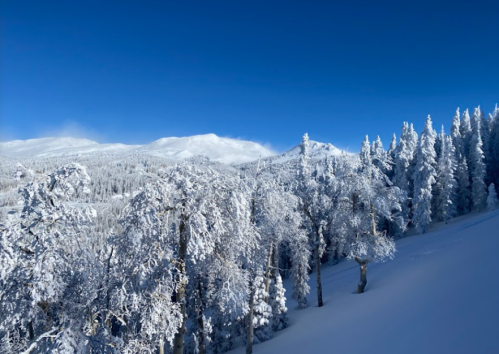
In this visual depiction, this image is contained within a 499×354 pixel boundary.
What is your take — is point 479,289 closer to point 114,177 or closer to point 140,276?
point 140,276

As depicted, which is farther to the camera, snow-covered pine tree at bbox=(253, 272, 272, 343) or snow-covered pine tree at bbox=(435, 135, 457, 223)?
snow-covered pine tree at bbox=(435, 135, 457, 223)

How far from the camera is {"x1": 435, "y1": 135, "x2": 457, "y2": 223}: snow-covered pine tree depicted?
44250 mm

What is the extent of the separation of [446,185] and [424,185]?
13.1 ft

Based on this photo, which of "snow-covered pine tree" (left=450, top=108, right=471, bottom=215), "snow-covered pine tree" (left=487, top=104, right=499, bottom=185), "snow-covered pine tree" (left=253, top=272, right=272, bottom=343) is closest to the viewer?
"snow-covered pine tree" (left=253, top=272, right=272, bottom=343)

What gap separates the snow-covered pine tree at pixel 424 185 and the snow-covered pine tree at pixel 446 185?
1.48 meters

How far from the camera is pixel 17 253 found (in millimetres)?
7277

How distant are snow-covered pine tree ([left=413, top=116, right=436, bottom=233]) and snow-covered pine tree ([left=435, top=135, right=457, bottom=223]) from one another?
4.86 feet

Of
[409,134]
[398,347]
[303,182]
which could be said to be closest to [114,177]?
[409,134]

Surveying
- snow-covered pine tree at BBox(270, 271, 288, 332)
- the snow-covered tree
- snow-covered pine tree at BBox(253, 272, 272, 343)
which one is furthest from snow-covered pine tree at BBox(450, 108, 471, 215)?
the snow-covered tree

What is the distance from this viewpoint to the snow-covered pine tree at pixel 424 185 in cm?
4297

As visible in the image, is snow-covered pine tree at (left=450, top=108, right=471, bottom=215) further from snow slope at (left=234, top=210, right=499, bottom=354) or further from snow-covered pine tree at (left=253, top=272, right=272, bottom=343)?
snow-covered pine tree at (left=253, top=272, right=272, bottom=343)

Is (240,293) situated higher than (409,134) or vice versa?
(409,134)

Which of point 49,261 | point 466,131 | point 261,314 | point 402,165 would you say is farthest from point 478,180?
point 49,261

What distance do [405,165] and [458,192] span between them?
10.1 meters
